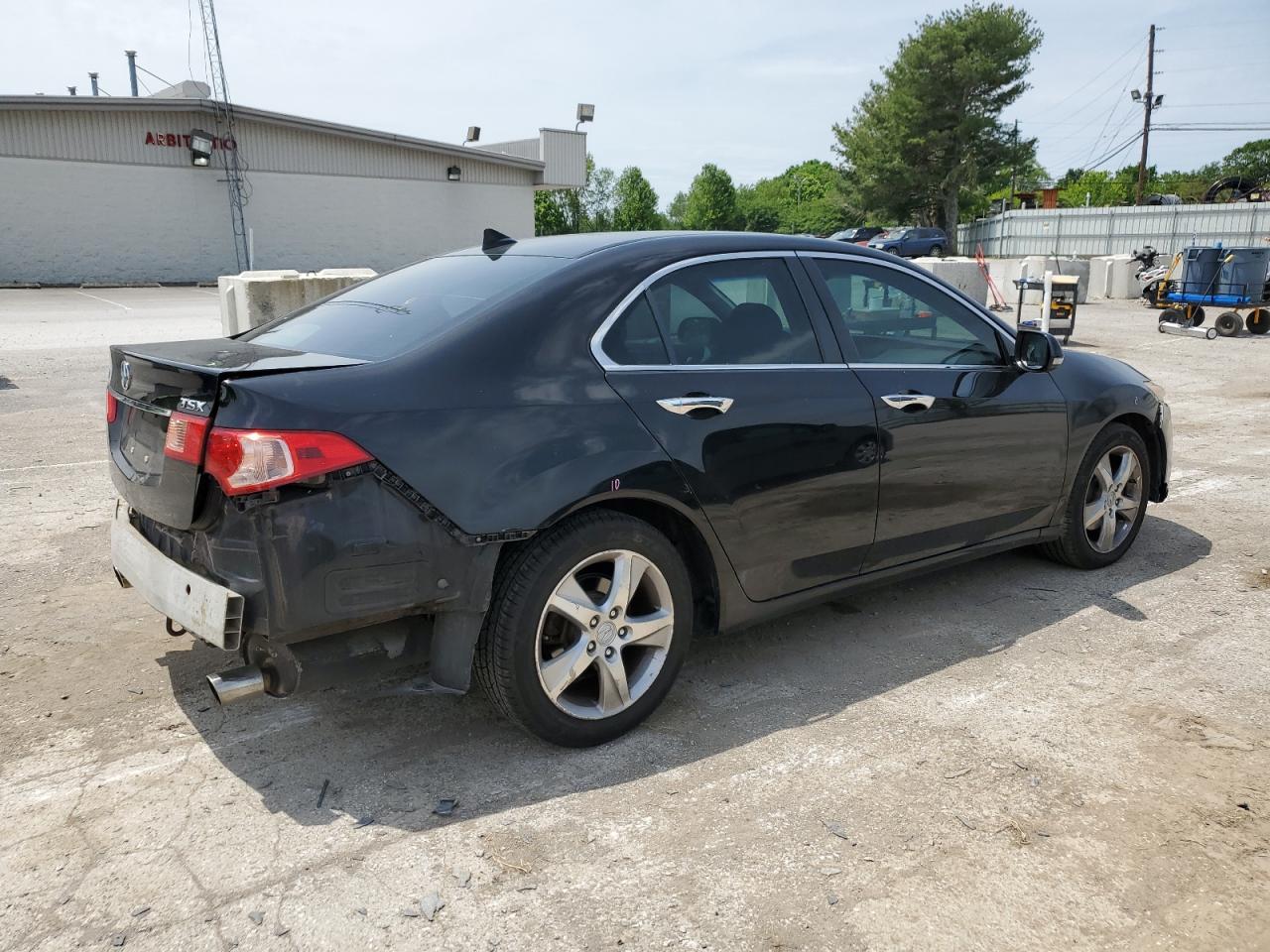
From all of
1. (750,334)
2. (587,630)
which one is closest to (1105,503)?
(750,334)

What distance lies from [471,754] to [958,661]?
2022 mm

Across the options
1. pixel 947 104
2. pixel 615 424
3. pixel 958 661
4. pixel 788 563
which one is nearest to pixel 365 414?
pixel 615 424

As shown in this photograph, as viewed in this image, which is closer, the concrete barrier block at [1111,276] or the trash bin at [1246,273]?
the trash bin at [1246,273]

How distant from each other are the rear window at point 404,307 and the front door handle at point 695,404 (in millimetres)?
622

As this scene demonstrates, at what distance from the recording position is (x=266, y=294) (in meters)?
10.3

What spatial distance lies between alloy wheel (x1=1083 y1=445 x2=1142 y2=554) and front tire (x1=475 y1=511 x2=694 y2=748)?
2634 millimetres

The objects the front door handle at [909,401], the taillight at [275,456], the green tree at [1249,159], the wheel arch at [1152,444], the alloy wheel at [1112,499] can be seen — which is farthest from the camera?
the green tree at [1249,159]

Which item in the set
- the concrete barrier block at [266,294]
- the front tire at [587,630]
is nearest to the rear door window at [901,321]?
the front tire at [587,630]

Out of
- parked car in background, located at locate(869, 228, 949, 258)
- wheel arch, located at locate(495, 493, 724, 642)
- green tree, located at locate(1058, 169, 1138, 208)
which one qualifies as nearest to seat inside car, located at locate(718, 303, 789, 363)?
wheel arch, located at locate(495, 493, 724, 642)

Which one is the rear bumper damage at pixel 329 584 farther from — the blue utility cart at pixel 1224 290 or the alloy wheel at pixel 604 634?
the blue utility cart at pixel 1224 290

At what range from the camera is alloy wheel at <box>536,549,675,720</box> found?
3258 millimetres

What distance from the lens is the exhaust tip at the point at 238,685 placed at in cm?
298

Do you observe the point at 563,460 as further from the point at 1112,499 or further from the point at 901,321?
the point at 1112,499

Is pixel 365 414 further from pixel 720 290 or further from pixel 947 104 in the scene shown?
pixel 947 104
